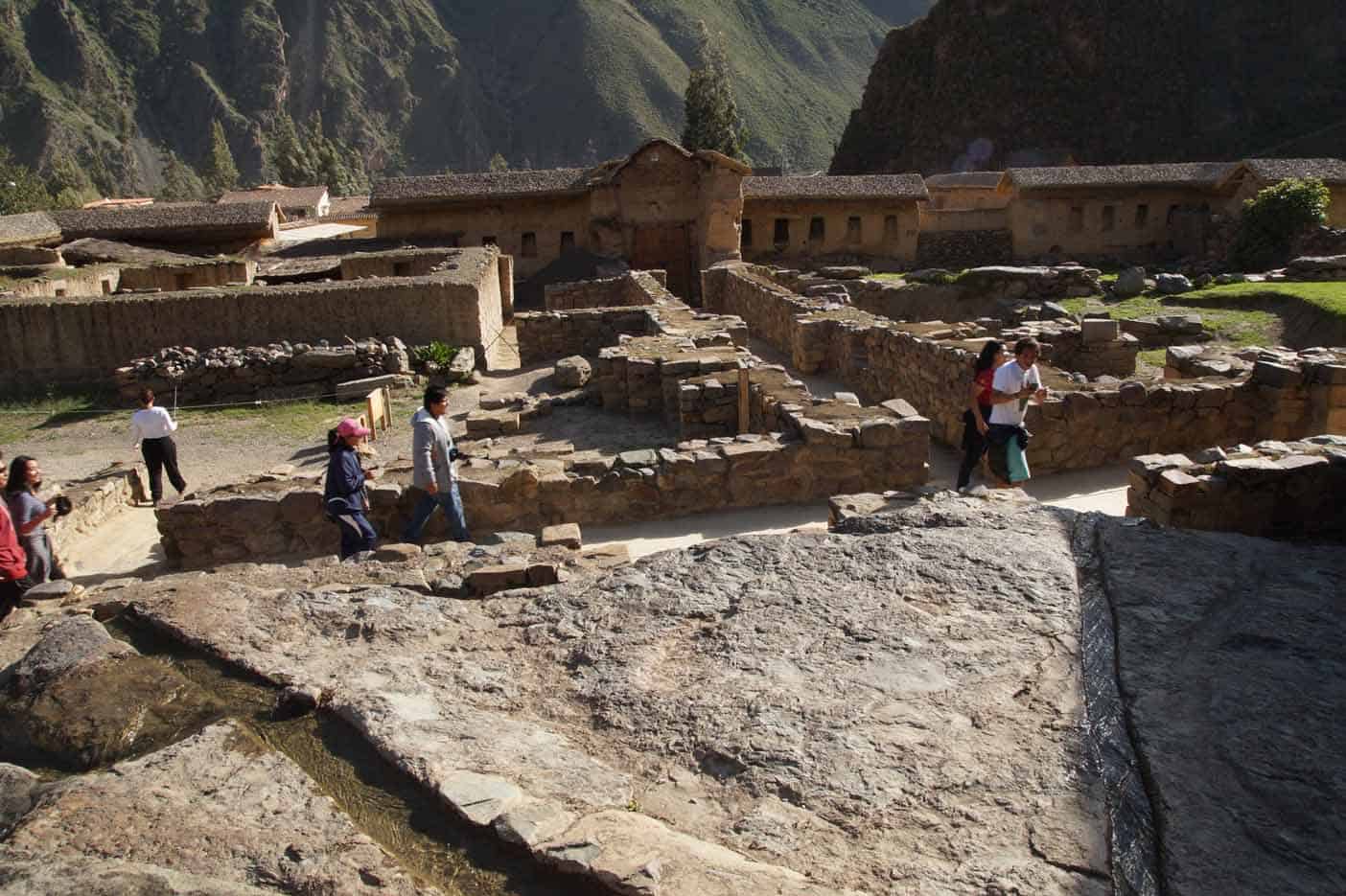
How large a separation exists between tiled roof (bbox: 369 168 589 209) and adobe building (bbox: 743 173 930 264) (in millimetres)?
6659

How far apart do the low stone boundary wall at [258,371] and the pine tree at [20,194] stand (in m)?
48.0

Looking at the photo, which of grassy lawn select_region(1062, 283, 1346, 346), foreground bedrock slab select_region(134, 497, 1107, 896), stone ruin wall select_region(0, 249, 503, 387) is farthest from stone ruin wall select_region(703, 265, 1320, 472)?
stone ruin wall select_region(0, 249, 503, 387)

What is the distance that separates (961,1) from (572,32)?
245ft

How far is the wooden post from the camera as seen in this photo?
408 inches

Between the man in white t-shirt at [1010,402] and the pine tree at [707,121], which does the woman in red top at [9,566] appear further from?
the pine tree at [707,121]

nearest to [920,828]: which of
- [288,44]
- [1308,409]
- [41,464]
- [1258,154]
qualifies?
[1308,409]

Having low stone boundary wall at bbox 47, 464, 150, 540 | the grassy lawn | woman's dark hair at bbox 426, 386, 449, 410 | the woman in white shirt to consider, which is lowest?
low stone boundary wall at bbox 47, 464, 150, 540

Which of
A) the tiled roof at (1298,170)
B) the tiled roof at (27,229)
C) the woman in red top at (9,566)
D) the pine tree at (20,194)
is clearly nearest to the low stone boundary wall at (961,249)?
the tiled roof at (1298,170)

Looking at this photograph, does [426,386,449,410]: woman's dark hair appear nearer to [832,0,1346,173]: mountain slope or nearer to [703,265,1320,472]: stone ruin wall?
[703,265,1320,472]: stone ruin wall

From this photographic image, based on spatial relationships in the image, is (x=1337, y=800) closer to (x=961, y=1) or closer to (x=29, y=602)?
(x=29, y=602)

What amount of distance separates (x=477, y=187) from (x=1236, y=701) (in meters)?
29.0

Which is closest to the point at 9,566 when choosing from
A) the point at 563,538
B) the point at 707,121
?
the point at 563,538

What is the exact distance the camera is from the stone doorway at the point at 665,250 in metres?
29.2

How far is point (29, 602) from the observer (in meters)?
5.86
